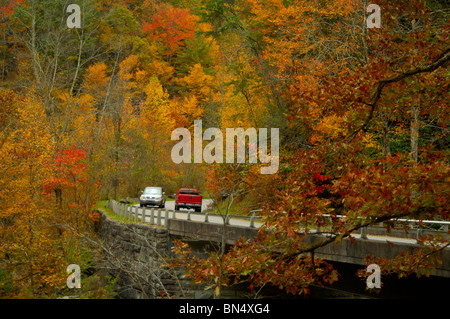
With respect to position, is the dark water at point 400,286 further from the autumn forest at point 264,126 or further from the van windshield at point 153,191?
the van windshield at point 153,191

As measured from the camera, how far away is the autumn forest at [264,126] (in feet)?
25.0

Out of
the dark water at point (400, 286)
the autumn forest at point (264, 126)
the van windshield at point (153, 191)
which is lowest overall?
the dark water at point (400, 286)

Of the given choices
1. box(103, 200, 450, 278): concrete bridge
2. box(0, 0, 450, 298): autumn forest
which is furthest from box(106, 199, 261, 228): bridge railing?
box(0, 0, 450, 298): autumn forest

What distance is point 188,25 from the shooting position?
193 feet

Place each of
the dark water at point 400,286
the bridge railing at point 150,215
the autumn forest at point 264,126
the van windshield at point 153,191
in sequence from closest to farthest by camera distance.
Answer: the autumn forest at point 264,126, the dark water at point 400,286, the bridge railing at point 150,215, the van windshield at point 153,191

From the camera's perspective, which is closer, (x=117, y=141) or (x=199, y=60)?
(x=117, y=141)

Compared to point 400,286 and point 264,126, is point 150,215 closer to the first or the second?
point 264,126

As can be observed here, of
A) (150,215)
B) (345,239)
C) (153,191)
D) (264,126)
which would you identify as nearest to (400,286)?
(345,239)

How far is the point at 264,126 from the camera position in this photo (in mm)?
23750

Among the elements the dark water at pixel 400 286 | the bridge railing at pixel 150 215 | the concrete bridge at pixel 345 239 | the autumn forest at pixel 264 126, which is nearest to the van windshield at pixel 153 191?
the bridge railing at pixel 150 215

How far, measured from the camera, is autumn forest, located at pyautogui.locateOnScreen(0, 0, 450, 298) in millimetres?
7625
